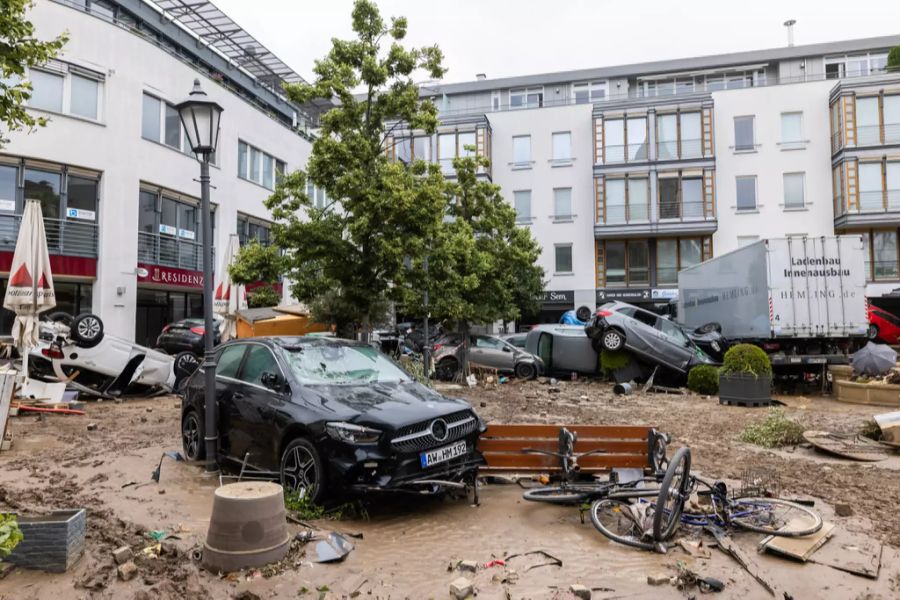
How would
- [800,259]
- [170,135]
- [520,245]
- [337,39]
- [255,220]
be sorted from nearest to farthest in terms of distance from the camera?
1. [337,39]
2. [800,259]
3. [520,245]
4. [170,135]
5. [255,220]

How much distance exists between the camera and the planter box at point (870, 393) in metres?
13.4

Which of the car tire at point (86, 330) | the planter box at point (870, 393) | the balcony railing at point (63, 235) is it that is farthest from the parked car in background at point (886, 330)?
the balcony railing at point (63, 235)

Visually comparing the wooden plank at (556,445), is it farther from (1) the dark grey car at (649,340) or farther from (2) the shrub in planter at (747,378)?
(1) the dark grey car at (649,340)

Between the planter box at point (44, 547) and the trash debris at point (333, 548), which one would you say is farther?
the trash debris at point (333, 548)

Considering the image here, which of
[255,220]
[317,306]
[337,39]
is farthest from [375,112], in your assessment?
[255,220]

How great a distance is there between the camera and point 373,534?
17.1 feet

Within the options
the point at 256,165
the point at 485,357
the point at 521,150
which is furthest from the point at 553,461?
the point at 521,150

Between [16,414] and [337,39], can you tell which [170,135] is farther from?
[16,414]

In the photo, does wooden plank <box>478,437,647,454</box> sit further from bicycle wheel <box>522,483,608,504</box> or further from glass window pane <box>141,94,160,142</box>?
glass window pane <box>141,94,160,142</box>

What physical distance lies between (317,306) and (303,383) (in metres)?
10.5

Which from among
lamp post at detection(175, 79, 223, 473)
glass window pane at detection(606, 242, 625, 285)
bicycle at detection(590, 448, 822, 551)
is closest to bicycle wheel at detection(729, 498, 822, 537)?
bicycle at detection(590, 448, 822, 551)

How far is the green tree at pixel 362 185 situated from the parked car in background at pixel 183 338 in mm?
7095

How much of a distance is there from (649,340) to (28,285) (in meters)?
14.7

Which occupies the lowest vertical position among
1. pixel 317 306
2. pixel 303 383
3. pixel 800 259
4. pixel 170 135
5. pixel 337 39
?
pixel 303 383
